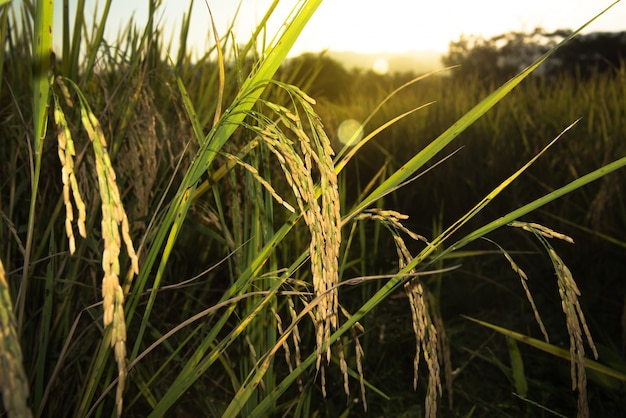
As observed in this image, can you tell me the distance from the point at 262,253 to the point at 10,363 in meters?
0.56

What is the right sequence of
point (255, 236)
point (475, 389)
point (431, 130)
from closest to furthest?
1. point (255, 236)
2. point (475, 389)
3. point (431, 130)

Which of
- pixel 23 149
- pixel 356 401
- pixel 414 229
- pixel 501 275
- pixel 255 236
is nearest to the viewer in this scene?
pixel 255 236

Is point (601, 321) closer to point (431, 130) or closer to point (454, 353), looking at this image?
point (454, 353)

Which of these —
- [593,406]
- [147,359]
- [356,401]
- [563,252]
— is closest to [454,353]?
[593,406]

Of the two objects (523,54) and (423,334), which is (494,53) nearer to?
(523,54)

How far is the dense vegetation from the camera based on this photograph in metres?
0.86

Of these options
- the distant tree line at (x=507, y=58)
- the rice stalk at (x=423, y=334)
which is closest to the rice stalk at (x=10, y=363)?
the rice stalk at (x=423, y=334)

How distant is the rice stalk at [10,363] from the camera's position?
1.52ft

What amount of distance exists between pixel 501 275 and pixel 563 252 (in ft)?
1.09

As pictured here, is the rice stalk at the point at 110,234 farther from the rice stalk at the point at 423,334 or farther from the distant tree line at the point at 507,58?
the distant tree line at the point at 507,58

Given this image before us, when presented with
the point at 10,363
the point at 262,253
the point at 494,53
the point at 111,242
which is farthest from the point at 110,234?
the point at 494,53

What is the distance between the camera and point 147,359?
1646 millimetres

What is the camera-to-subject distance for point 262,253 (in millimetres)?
1005

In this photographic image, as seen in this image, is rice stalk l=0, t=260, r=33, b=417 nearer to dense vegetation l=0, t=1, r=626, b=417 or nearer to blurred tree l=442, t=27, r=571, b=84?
dense vegetation l=0, t=1, r=626, b=417
